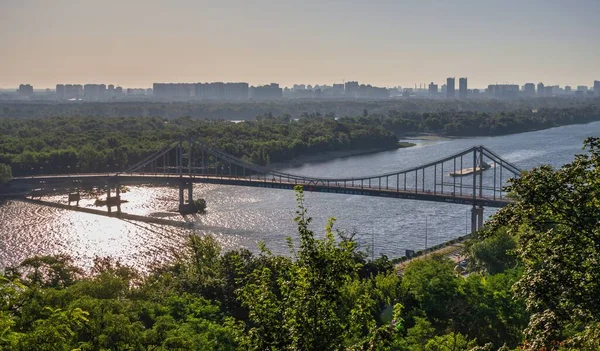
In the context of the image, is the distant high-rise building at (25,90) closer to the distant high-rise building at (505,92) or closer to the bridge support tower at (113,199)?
the distant high-rise building at (505,92)

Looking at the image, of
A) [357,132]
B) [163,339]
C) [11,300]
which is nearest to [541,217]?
[11,300]

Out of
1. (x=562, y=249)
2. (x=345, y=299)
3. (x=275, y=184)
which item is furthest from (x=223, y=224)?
(x=562, y=249)

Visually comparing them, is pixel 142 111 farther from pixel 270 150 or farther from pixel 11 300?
pixel 11 300

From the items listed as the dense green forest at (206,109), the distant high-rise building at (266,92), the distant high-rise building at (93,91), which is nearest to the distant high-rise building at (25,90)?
the distant high-rise building at (93,91)

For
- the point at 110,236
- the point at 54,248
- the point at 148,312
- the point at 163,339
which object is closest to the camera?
the point at 163,339

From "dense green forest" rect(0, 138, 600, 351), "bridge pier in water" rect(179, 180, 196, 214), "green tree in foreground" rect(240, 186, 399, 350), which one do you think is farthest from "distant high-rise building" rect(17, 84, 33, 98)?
"green tree in foreground" rect(240, 186, 399, 350)

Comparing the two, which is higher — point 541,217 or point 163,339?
point 541,217

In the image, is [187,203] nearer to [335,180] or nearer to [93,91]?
[335,180]
